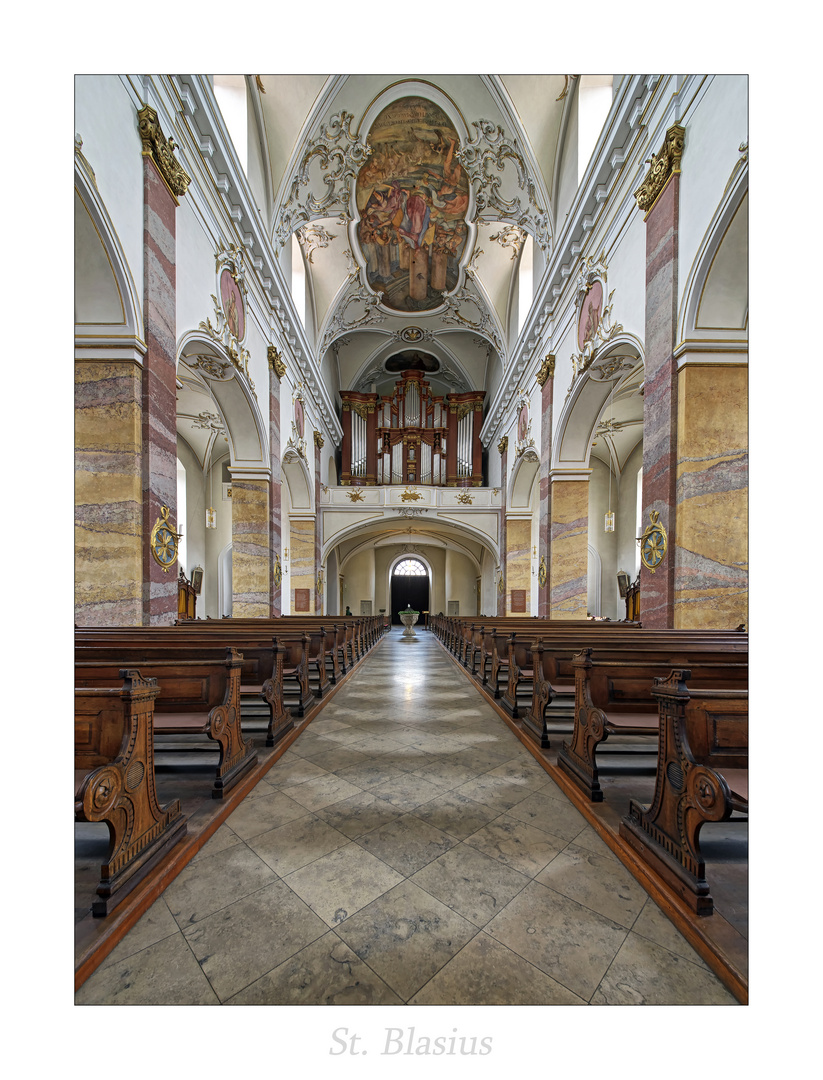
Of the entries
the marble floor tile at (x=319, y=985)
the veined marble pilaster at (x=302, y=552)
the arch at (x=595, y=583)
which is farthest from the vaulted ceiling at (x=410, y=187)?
the marble floor tile at (x=319, y=985)

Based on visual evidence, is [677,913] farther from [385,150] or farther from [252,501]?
[385,150]

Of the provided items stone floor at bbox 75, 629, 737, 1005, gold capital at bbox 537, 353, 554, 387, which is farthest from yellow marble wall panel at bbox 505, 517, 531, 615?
stone floor at bbox 75, 629, 737, 1005

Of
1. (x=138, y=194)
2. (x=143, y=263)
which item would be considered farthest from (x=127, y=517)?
(x=138, y=194)

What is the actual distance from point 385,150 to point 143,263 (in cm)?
761

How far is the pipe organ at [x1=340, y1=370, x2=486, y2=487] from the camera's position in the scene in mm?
17812

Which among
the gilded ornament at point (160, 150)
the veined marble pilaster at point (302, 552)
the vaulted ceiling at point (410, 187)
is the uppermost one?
the vaulted ceiling at point (410, 187)

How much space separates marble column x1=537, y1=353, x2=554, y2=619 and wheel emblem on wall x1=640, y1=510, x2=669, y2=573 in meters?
3.51

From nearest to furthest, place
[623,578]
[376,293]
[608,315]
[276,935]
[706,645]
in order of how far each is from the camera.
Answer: [276,935] < [706,645] < [608,315] < [376,293] < [623,578]

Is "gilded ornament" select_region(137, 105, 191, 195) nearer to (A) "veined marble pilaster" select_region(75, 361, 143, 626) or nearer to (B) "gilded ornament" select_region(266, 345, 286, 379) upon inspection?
(A) "veined marble pilaster" select_region(75, 361, 143, 626)

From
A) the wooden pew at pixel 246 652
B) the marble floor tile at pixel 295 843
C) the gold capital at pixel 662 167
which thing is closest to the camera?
the marble floor tile at pixel 295 843

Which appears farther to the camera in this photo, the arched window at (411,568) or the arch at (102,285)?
the arched window at (411,568)

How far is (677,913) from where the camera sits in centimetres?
164

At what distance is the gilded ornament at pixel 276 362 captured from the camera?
926 centimetres

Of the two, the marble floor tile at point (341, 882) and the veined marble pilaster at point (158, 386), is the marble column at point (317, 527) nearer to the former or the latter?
the veined marble pilaster at point (158, 386)
